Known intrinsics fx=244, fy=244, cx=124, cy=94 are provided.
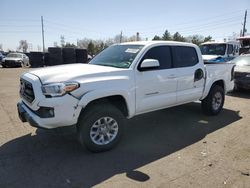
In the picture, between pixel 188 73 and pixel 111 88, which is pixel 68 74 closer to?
pixel 111 88

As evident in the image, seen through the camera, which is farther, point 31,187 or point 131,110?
point 131,110

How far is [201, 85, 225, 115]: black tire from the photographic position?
6277 mm

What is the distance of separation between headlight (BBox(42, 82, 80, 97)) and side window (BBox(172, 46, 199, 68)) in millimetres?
2523

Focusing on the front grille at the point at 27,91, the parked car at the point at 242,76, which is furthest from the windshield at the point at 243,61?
the front grille at the point at 27,91

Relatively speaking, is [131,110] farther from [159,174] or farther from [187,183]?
[187,183]

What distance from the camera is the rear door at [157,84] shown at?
4.52 metres

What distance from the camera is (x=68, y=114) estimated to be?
364cm

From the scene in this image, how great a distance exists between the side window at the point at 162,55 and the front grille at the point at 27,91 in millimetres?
2183

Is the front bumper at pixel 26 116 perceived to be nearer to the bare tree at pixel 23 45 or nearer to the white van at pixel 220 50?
the white van at pixel 220 50

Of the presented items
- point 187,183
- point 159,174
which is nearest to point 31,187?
point 159,174

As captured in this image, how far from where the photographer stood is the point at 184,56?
551 cm

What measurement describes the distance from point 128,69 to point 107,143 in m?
1.35

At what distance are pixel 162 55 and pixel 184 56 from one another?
0.74 meters

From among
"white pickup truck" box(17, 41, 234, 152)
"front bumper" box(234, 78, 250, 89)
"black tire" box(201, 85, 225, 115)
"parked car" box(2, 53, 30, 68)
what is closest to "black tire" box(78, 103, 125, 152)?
"white pickup truck" box(17, 41, 234, 152)
